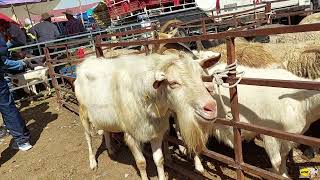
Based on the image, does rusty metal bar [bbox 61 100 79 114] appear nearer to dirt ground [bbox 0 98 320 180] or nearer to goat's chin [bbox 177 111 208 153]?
dirt ground [bbox 0 98 320 180]

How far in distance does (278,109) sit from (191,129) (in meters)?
0.94

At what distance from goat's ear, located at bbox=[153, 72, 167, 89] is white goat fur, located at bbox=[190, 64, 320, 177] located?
41.8 inches

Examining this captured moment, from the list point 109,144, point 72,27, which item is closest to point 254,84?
point 109,144

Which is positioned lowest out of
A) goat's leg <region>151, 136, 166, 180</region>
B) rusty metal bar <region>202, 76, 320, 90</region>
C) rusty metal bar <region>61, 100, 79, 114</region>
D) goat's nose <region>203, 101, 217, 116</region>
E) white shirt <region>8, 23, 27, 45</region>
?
rusty metal bar <region>61, 100, 79, 114</region>

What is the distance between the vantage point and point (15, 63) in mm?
8812

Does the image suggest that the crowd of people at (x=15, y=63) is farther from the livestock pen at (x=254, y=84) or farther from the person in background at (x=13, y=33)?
the livestock pen at (x=254, y=84)

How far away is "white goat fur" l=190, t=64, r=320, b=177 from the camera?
3.41 meters

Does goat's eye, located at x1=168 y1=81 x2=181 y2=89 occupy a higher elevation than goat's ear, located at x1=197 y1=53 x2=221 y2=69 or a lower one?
lower

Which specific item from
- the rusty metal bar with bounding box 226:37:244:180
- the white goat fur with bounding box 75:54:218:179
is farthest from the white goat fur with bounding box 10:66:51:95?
the rusty metal bar with bounding box 226:37:244:180

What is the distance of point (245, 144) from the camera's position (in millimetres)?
4988

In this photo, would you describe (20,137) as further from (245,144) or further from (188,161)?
(245,144)

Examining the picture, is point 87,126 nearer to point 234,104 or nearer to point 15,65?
point 234,104

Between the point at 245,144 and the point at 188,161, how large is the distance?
2.79 feet

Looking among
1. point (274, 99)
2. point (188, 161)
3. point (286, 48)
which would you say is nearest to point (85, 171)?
point (188, 161)
